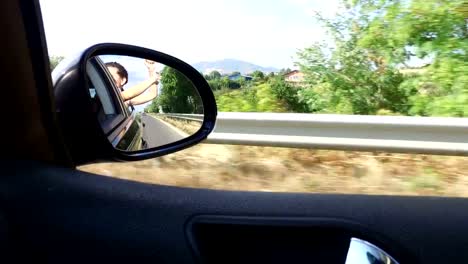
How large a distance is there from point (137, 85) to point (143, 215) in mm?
519

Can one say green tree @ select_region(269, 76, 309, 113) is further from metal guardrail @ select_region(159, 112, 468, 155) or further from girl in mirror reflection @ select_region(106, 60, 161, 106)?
girl in mirror reflection @ select_region(106, 60, 161, 106)

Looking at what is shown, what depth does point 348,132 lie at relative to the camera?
206 inches

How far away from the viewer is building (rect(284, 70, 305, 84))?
23.4 ft

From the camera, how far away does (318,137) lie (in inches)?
208

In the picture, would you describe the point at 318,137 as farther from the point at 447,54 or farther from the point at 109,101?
the point at 109,101

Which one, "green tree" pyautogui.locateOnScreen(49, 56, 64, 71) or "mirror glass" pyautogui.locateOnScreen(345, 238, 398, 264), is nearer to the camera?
"mirror glass" pyautogui.locateOnScreen(345, 238, 398, 264)

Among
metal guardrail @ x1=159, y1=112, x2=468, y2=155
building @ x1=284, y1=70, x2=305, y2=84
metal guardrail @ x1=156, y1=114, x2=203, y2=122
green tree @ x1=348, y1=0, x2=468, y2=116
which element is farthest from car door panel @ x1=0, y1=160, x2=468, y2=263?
building @ x1=284, y1=70, x2=305, y2=84

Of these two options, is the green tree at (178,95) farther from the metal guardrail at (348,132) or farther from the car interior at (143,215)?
the metal guardrail at (348,132)

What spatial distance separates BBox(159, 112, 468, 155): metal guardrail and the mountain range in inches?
82.5

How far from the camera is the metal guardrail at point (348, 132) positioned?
5.04 m

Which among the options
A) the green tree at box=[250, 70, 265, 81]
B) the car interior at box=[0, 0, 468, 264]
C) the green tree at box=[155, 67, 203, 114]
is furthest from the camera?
the green tree at box=[250, 70, 265, 81]

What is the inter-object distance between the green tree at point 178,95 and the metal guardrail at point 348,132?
3026mm

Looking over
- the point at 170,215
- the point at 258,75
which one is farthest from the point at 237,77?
the point at 170,215

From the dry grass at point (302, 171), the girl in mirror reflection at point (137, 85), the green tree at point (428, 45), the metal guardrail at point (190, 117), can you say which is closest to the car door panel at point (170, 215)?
the girl in mirror reflection at point (137, 85)
